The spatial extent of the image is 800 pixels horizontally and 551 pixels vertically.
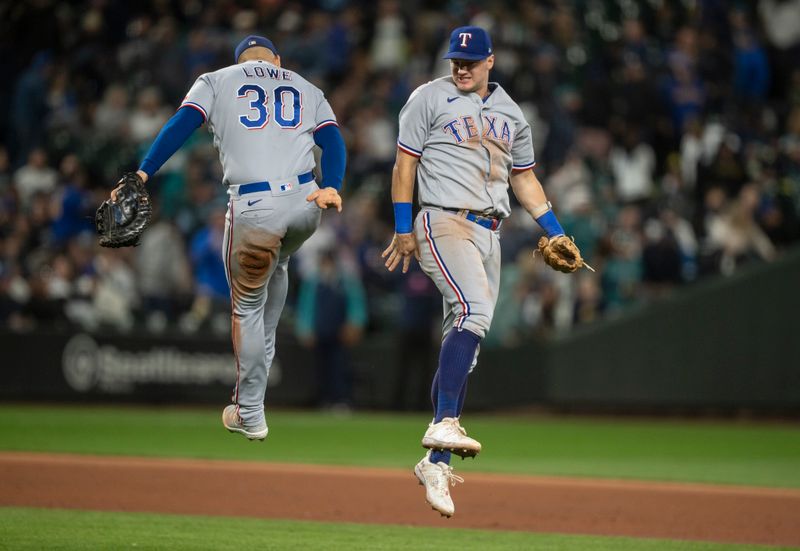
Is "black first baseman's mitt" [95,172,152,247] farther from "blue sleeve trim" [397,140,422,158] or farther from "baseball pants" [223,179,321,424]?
"blue sleeve trim" [397,140,422,158]

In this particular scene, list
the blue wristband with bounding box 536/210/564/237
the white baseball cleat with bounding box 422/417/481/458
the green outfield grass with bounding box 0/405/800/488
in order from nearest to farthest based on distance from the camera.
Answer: the white baseball cleat with bounding box 422/417/481/458 < the blue wristband with bounding box 536/210/564/237 < the green outfield grass with bounding box 0/405/800/488

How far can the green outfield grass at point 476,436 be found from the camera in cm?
1156

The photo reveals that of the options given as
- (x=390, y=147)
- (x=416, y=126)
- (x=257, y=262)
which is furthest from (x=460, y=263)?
(x=390, y=147)

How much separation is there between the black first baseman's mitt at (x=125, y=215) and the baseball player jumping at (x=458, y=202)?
1.25 meters

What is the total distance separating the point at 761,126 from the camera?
1705cm

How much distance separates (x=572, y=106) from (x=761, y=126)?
7.67 ft

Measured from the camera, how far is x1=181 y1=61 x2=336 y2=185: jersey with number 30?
702 centimetres

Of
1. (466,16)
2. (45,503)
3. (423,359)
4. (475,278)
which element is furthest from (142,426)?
(475,278)

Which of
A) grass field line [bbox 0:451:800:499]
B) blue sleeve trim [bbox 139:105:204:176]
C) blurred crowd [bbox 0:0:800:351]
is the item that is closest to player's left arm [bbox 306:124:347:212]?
blue sleeve trim [bbox 139:105:204:176]

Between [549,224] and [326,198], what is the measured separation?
49.4 inches

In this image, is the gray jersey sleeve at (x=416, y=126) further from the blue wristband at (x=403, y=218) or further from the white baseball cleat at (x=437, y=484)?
the white baseball cleat at (x=437, y=484)

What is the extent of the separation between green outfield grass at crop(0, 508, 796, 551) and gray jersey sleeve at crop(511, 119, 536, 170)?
2.04m

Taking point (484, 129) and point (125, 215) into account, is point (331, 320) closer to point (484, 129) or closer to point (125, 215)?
point (484, 129)

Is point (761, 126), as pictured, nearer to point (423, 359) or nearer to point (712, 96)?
point (712, 96)
